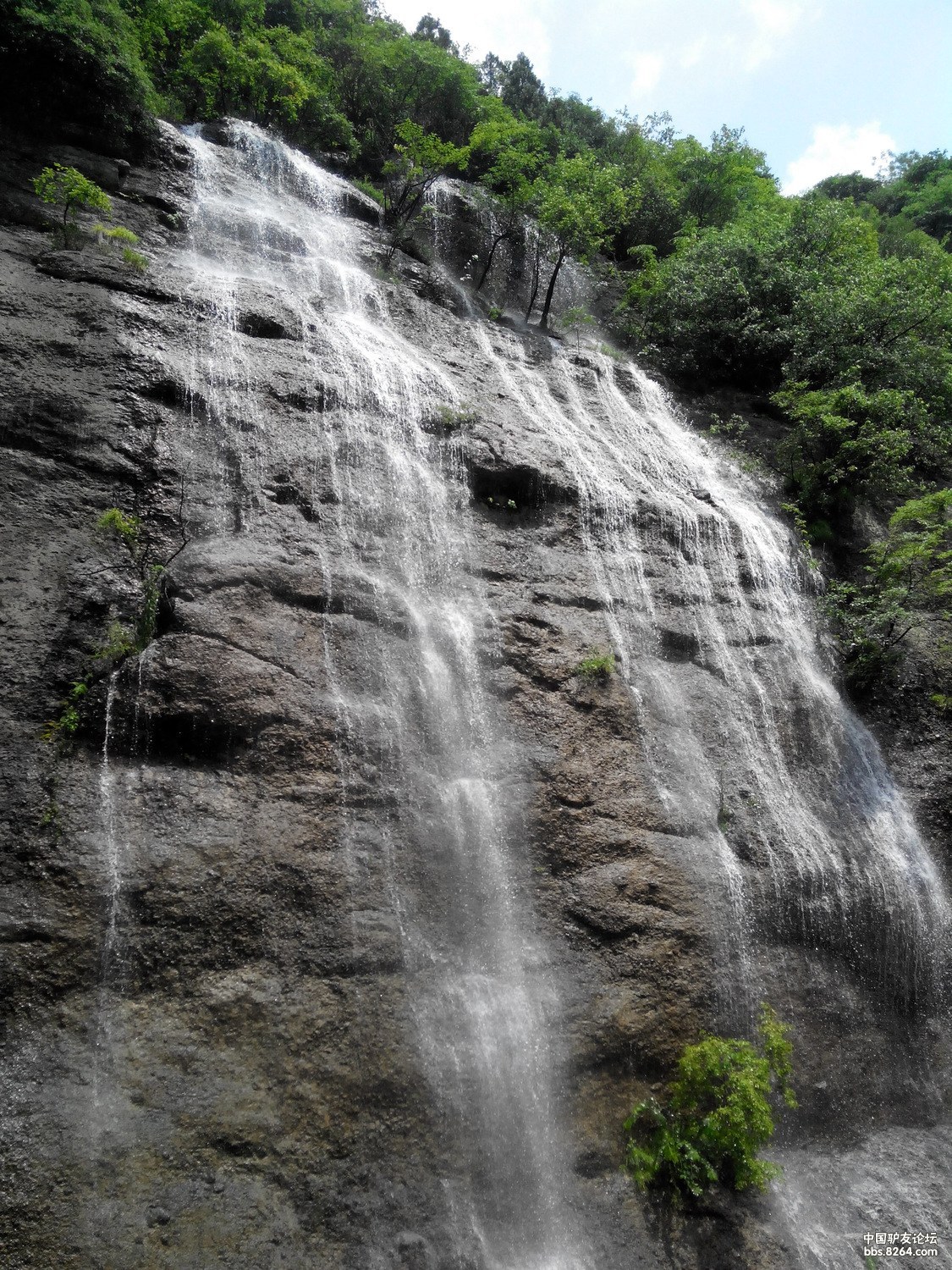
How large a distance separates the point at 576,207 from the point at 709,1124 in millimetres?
16274

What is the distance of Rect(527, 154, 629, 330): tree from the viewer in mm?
15508

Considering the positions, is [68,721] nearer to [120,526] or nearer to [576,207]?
[120,526]

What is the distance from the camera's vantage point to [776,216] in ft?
66.5

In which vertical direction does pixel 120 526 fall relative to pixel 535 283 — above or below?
below

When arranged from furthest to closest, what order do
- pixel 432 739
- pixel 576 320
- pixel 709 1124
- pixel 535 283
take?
pixel 535 283, pixel 576 320, pixel 432 739, pixel 709 1124

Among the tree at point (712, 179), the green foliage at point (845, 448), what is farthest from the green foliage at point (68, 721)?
the tree at point (712, 179)

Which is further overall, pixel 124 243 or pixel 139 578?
pixel 124 243

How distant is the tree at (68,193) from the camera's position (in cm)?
1007

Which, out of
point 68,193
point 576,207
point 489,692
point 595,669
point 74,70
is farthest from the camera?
point 576,207

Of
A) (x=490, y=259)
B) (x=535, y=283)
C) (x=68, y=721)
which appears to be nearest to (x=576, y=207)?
(x=535, y=283)

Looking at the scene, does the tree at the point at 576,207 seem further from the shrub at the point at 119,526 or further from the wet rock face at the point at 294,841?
the shrub at the point at 119,526

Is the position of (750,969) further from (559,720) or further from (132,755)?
(132,755)

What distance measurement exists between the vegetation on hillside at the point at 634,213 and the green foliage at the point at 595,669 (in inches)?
182

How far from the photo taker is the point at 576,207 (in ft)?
50.9
